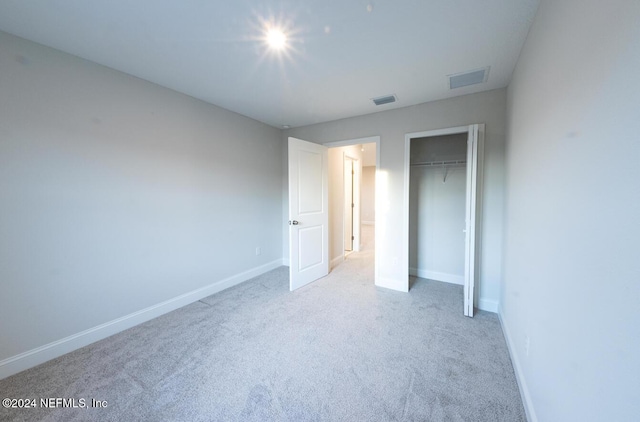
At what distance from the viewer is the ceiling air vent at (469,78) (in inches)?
89.7

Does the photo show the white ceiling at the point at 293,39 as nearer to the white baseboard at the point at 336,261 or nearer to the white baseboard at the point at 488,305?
the white baseboard at the point at 488,305

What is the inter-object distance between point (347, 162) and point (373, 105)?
2088mm

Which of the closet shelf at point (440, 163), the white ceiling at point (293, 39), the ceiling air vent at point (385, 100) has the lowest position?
the closet shelf at point (440, 163)

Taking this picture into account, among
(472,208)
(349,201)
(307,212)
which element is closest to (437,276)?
(472,208)

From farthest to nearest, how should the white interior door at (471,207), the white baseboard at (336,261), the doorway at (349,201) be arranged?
the doorway at (349,201), the white baseboard at (336,261), the white interior door at (471,207)

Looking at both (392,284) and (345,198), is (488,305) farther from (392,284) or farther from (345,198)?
(345,198)

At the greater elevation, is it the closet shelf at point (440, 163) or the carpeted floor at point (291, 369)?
the closet shelf at point (440, 163)

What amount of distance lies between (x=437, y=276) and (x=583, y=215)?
9.96ft

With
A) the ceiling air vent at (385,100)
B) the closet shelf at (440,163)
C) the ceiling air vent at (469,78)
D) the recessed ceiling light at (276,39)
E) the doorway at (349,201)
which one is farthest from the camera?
the doorway at (349,201)

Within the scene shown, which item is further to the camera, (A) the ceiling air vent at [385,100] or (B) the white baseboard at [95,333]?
(A) the ceiling air vent at [385,100]

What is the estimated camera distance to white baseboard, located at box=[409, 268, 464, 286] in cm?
347

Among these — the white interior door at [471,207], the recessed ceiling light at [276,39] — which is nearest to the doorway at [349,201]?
the white interior door at [471,207]

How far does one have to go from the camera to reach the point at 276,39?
6.01 ft

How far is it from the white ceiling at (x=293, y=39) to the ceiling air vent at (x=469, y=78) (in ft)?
0.24
